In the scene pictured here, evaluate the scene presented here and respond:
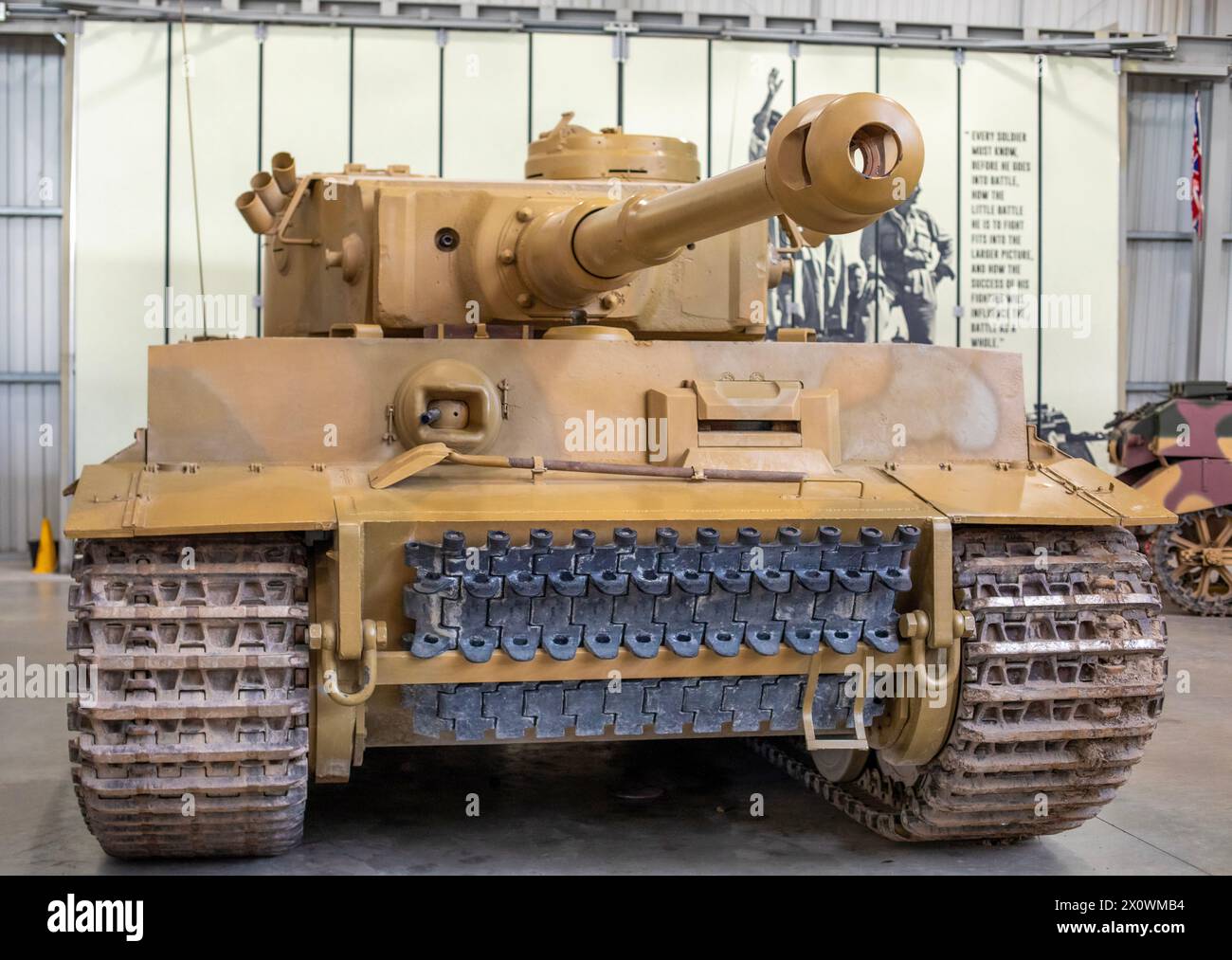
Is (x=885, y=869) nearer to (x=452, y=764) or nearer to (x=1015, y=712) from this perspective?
(x=1015, y=712)

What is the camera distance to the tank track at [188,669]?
185 inches

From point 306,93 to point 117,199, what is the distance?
2211 millimetres

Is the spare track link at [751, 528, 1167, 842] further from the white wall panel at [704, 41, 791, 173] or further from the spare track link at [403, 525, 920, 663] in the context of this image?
the white wall panel at [704, 41, 791, 173]

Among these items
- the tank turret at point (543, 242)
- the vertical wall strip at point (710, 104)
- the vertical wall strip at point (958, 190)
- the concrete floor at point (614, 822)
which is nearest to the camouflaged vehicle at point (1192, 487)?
the vertical wall strip at point (958, 190)

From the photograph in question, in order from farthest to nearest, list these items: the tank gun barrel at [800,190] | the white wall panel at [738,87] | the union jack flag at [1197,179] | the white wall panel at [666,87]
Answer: the union jack flag at [1197,179] < the white wall panel at [738,87] < the white wall panel at [666,87] < the tank gun barrel at [800,190]

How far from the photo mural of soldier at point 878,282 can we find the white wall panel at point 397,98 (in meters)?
3.83

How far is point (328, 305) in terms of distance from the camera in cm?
707

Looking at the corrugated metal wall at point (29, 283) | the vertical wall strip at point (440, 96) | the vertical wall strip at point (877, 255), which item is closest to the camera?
the vertical wall strip at point (440, 96)

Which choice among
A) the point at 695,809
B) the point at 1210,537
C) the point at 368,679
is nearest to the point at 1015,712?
the point at 695,809

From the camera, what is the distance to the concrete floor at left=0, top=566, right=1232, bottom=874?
5.72 m

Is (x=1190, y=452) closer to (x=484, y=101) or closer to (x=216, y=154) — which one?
(x=484, y=101)

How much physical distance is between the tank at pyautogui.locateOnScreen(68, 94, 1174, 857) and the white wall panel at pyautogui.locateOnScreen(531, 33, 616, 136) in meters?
9.29

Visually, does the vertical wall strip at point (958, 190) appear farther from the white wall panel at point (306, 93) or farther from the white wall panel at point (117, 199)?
the white wall panel at point (117, 199)

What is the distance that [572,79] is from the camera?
15.1 metres
